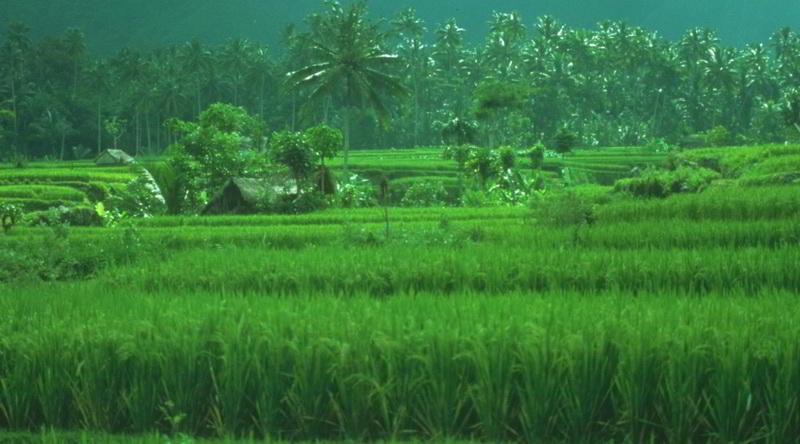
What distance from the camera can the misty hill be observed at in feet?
497

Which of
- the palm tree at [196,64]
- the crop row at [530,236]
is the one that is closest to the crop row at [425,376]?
the crop row at [530,236]

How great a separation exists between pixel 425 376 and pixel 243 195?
1881 cm

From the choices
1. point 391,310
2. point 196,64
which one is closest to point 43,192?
point 391,310

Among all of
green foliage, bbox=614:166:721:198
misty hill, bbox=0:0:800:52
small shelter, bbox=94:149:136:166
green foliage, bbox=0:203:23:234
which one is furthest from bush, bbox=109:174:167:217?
misty hill, bbox=0:0:800:52

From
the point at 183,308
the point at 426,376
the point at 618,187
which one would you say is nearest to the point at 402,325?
the point at 426,376

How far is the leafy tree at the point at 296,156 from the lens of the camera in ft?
79.5

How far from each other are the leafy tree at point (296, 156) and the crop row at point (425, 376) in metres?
17.9

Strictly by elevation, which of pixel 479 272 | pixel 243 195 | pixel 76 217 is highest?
pixel 243 195

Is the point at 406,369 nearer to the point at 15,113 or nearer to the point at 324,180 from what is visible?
the point at 324,180

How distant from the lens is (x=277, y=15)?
573 feet

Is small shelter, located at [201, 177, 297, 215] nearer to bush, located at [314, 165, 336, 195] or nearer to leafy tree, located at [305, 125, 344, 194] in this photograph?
bush, located at [314, 165, 336, 195]

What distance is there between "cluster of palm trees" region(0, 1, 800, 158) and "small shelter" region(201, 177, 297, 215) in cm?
3775

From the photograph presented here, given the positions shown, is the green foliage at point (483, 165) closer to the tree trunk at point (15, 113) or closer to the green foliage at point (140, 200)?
the green foliage at point (140, 200)

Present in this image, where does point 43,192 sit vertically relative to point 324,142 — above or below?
below
